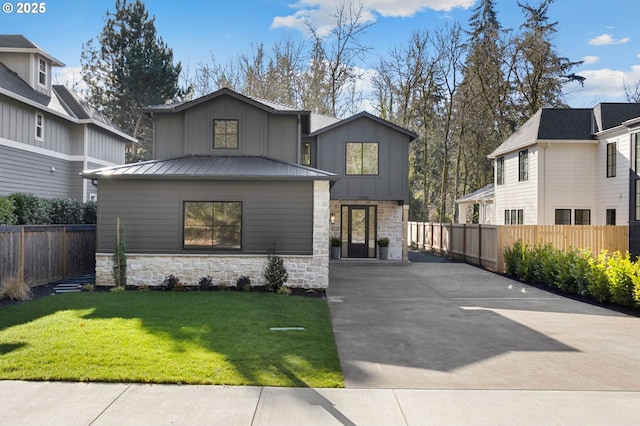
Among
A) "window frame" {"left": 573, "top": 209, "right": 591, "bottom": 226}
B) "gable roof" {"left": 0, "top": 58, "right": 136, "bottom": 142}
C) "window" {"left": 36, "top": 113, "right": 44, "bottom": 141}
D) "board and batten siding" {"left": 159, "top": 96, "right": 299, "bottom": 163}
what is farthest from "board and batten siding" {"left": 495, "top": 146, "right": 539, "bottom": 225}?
A: "window" {"left": 36, "top": 113, "right": 44, "bottom": 141}

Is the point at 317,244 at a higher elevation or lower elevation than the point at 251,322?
higher

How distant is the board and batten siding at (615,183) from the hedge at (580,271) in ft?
16.3

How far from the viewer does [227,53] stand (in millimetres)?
29125

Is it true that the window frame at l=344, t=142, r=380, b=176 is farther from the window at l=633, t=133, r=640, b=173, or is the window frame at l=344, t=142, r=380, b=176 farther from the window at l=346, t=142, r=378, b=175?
the window at l=633, t=133, r=640, b=173

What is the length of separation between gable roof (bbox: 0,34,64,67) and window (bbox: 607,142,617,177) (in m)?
23.4

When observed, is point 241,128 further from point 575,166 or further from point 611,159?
point 611,159

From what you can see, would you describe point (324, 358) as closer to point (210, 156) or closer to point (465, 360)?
point (465, 360)

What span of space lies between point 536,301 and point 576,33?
22702 mm

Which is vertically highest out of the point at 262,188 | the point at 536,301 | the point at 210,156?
the point at 210,156

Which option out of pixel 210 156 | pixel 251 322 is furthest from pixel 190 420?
pixel 210 156

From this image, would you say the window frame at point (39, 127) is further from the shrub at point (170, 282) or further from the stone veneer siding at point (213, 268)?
the shrub at point (170, 282)

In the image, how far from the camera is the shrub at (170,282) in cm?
1130

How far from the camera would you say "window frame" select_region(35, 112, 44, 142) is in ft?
55.8

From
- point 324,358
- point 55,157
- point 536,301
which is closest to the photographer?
point 324,358
